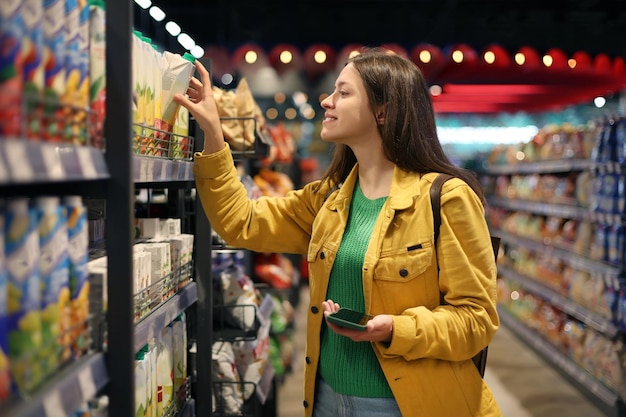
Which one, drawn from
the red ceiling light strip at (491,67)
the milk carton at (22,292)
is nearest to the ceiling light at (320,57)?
the red ceiling light strip at (491,67)

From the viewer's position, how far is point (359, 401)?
212 cm

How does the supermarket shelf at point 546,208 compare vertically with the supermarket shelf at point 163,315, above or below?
above

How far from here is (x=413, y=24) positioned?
10.8 meters

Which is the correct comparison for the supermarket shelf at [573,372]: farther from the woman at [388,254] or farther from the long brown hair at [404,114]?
the long brown hair at [404,114]

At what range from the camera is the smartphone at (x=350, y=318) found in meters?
1.88

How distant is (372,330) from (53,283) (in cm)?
96

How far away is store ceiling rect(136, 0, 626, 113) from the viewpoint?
10.6 metres

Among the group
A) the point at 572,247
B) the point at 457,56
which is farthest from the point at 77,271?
the point at 457,56

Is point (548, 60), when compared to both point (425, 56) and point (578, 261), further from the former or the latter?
point (578, 261)

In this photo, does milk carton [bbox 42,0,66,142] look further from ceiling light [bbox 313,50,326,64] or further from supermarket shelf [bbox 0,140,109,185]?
ceiling light [bbox 313,50,326,64]

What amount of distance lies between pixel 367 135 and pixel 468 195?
37cm

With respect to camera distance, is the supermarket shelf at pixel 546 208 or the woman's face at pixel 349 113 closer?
the woman's face at pixel 349 113

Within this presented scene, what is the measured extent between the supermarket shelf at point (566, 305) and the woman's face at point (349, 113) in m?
3.41

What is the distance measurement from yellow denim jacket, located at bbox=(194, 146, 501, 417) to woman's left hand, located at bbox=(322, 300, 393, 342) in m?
0.03
